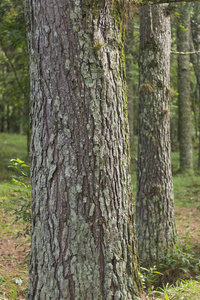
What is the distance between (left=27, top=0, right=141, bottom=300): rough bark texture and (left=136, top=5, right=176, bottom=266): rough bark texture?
2903 mm

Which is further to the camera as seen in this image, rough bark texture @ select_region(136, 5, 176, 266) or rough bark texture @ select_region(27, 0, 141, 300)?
rough bark texture @ select_region(136, 5, 176, 266)

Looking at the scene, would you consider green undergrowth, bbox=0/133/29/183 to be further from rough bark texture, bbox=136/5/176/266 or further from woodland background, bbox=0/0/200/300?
rough bark texture, bbox=136/5/176/266

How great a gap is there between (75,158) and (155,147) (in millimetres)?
3192

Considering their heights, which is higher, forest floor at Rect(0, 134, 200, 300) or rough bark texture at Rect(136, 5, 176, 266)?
rough bark texture at Rect(136, 5, 176, 266)

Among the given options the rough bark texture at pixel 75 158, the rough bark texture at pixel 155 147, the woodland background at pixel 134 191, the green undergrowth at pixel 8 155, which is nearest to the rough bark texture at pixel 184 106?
the woodland background at pixel 134 191

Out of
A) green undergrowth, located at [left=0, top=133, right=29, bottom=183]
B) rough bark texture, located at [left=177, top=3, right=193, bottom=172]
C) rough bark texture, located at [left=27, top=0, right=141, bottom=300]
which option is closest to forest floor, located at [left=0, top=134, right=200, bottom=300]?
rough bark texture, located at [left=27, top=0, right=141, bottom=300]

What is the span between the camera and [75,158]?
2412mm

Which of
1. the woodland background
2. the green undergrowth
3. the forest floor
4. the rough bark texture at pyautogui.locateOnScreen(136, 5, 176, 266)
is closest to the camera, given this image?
the forest floor

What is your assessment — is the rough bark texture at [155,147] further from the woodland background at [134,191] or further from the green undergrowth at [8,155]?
the green undergrowth at [8,155]

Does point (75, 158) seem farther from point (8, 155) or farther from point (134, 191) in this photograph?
point (8, 155)

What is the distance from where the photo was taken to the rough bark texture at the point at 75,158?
240 cm

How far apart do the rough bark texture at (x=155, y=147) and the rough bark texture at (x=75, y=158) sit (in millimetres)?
2903

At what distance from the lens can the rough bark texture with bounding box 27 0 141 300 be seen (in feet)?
7.86

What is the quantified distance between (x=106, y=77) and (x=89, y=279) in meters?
1.74
